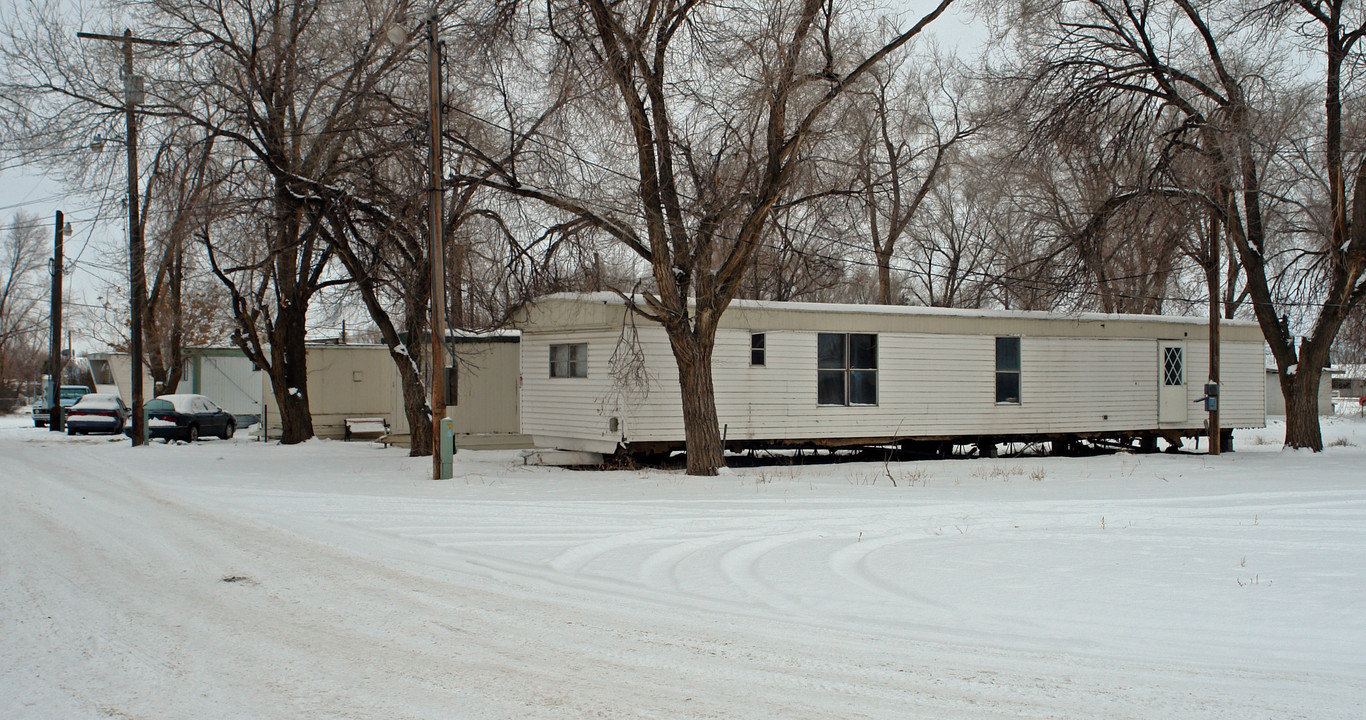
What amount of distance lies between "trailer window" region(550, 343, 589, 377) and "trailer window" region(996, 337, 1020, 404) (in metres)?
8.00

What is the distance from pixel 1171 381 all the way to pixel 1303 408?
255cm

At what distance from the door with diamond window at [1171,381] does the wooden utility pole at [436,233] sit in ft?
47.3

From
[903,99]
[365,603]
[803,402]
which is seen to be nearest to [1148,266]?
[903,99]

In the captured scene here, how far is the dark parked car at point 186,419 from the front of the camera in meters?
23.6

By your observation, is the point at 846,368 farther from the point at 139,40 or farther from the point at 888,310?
the point at 139,40

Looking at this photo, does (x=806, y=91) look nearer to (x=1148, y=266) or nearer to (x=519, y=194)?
(x=519, y=194)

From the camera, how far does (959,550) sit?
7.97m

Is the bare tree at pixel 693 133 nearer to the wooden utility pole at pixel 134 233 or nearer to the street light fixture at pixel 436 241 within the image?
the street light fixture at pixel 436 241

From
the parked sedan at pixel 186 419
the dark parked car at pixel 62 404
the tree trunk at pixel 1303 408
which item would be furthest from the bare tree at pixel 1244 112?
the dark parked car at pixel 62 404

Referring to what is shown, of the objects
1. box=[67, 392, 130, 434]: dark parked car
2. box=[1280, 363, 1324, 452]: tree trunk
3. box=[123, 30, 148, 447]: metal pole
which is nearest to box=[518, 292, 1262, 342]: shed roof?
box=[1280, 363, 1324, 452]: tree trunk

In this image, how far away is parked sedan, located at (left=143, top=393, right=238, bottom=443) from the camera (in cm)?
2364

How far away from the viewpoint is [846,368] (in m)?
17.1

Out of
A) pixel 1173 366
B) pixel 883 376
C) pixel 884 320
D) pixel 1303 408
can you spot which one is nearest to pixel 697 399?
pixel 883 376

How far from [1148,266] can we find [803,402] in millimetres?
15027
